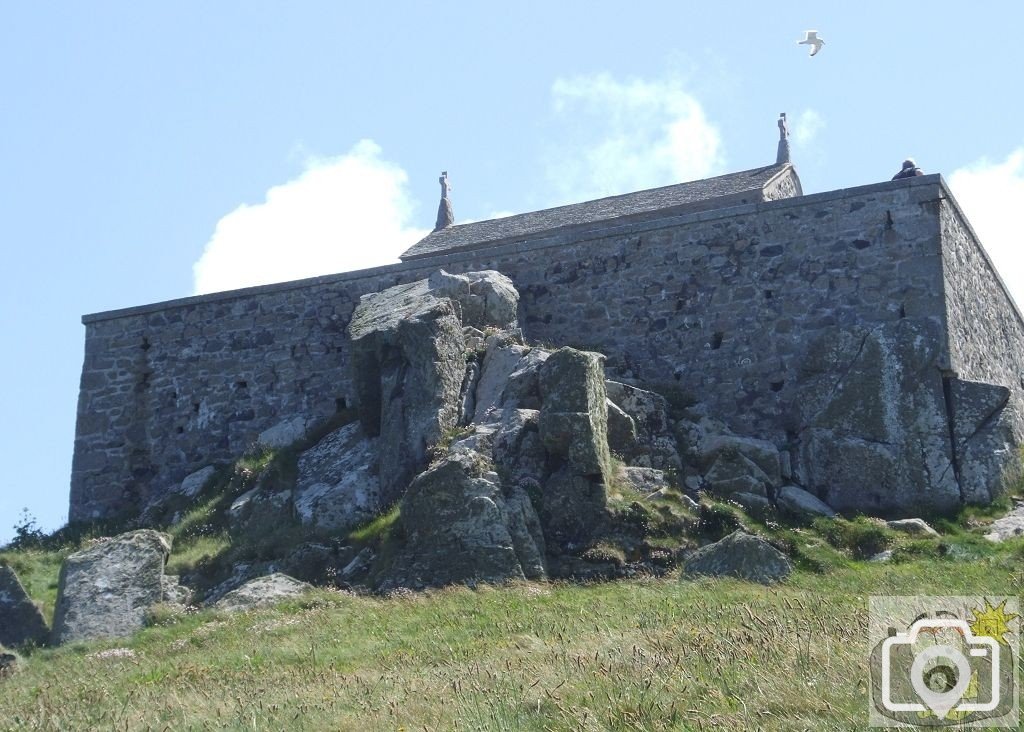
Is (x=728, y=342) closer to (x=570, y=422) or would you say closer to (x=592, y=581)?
(x=570, y=422)

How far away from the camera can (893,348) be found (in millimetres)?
18891

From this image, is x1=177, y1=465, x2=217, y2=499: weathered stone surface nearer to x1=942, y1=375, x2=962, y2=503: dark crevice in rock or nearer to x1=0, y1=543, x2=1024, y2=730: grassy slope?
x1=0, y1=543, x2=1024, y2=730: grassy slope

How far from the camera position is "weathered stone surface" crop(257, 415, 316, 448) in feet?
72.8

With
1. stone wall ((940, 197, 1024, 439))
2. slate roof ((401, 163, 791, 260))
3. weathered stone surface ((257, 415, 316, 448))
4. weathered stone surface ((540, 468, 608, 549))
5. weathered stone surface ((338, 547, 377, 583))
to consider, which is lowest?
weathered stone surface ((338, 547, 377, 583))

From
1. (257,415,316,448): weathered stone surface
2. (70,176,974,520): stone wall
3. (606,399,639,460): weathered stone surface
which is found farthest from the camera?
(257,415,316,448): weathered stone surface

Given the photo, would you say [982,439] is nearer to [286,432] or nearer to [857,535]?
[857,535]

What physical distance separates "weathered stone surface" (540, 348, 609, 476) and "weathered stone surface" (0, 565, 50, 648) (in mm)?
7014

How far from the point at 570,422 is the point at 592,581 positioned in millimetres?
2333

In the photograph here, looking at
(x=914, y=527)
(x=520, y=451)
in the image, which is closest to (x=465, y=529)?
(x=520, y=451)

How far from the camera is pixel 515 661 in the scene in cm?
1080

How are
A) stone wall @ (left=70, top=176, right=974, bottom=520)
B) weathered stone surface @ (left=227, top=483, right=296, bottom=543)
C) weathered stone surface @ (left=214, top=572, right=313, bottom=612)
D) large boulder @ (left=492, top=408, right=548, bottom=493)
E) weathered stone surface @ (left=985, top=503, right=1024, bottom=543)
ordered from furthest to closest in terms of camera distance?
stone wall @ (left=70, top=176, right=974, bottom=520)
weathered stone surface @ (left=227, top=483, right=296, bottom=543)
large boulder @ (left=492, top=408, right=548, bottom=493)
weathered stone surface @ (left=985, top=503, right=1024, bottom=543)
weathered stone surface @ (left=214, top=572, right=313, bottom=612)

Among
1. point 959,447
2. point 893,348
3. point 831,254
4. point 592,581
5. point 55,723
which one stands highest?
point 831,254

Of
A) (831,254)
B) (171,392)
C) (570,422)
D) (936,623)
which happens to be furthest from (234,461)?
(936,623)

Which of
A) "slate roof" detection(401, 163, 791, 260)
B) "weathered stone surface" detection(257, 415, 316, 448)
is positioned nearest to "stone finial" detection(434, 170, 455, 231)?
"slate roof" detection(401, 163, 791, 260)
